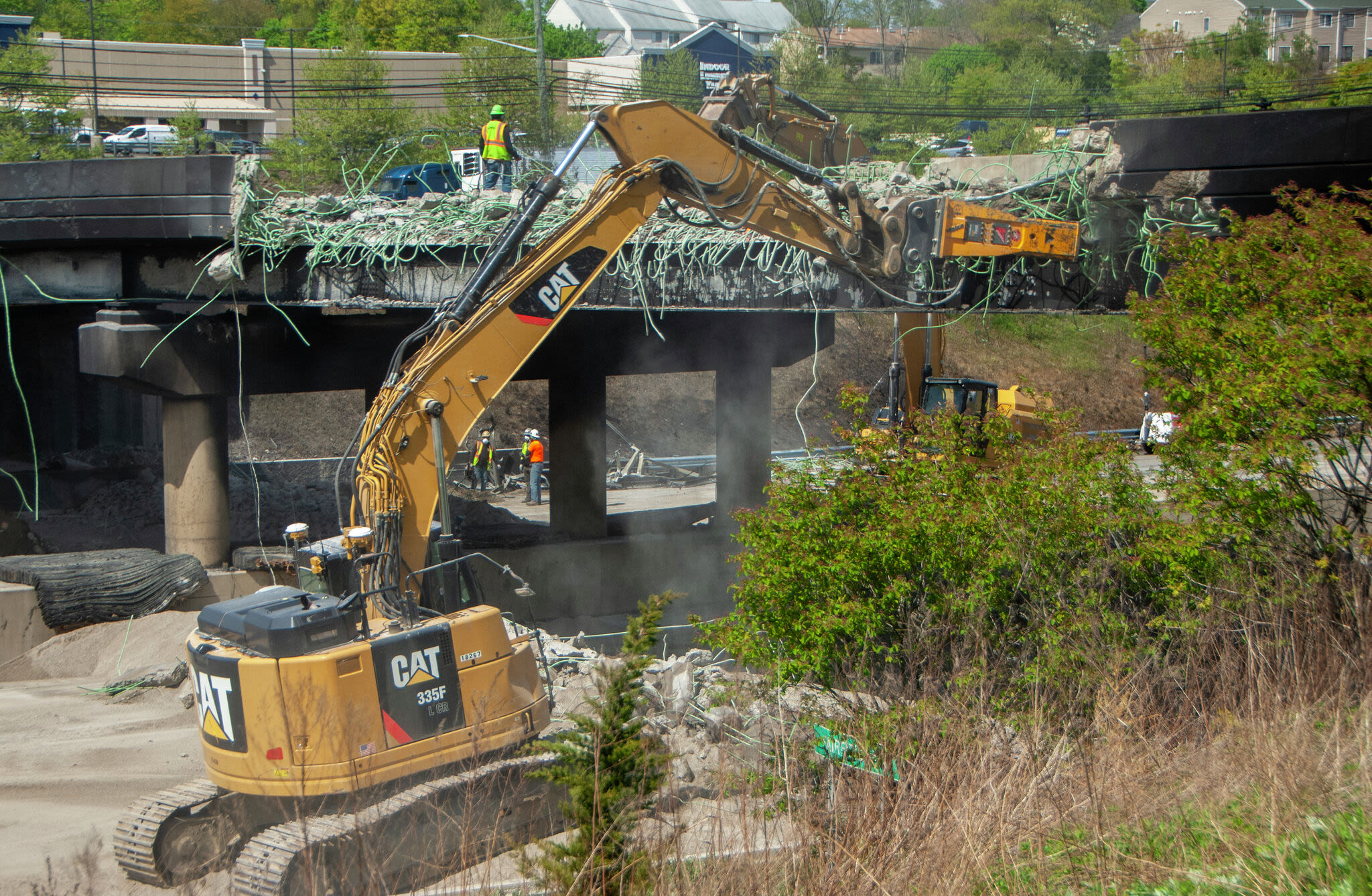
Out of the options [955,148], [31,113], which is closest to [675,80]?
[955,148]

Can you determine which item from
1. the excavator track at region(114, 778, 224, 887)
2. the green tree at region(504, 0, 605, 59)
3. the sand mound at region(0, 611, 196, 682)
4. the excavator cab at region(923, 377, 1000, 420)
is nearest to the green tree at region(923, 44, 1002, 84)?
the green tree at region(504, 0, 605, 59)

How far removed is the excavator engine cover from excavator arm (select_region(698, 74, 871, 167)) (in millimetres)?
6272

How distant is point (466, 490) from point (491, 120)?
15581mm

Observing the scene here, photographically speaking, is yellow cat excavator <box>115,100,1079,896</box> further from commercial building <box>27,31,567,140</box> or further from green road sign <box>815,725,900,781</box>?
commercial building <box>27,31,567,140</box>

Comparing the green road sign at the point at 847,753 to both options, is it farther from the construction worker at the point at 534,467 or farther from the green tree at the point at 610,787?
the construction worker at the point at 534,467

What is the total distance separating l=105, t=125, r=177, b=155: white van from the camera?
37.9 m

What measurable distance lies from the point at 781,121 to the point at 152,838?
898cm

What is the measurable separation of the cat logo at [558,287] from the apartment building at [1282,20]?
7459cm

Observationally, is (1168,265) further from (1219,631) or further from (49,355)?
(49,355)

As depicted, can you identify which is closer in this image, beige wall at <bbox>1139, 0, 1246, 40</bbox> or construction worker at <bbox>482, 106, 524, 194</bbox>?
construction worker at <bbox>482, 106, 524, 194</bbox>

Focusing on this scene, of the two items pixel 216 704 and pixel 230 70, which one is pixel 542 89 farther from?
pixel 230 70

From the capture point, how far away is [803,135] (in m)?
12.4

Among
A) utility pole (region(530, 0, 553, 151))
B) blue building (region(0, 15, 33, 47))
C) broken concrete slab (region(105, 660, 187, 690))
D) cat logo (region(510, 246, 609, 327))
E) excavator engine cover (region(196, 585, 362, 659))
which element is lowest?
broken concrete slab (region(105, 660, 187, 690))

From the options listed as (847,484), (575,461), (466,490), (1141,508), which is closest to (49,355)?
(466,490)
